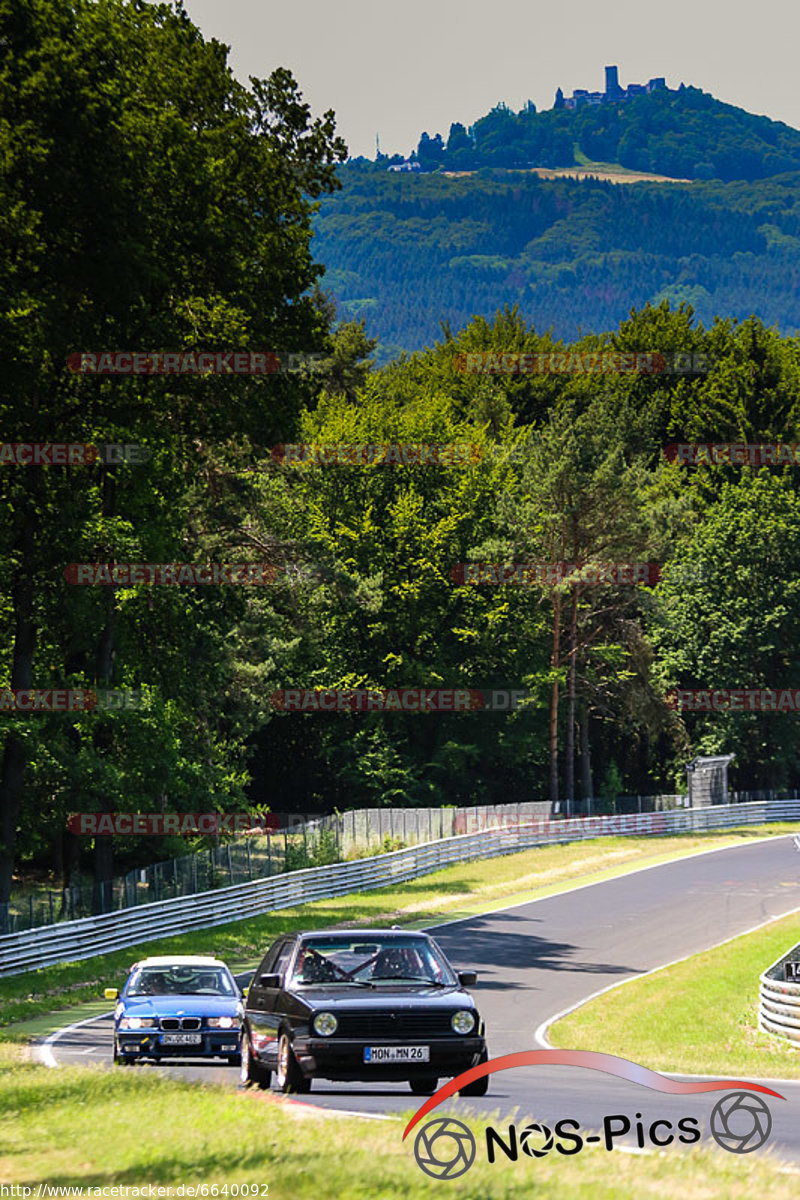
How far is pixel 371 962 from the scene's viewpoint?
14367mm

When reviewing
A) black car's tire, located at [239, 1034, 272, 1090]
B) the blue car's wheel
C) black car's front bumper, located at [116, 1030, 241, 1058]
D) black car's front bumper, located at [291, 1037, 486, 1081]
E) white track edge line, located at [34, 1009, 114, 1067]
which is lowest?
white track edge line, located at [34, 1009, 114, 1067]

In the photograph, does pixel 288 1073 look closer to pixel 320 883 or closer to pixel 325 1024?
pixel 325 1024

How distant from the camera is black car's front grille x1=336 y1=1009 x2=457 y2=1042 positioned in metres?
13.1

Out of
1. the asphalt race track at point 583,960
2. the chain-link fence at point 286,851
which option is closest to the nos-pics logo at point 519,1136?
the asphalt race track at point 583,960

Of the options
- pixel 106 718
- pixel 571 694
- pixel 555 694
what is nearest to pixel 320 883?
pixel 106 718

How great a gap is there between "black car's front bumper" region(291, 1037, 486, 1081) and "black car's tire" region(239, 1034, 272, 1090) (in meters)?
1.69

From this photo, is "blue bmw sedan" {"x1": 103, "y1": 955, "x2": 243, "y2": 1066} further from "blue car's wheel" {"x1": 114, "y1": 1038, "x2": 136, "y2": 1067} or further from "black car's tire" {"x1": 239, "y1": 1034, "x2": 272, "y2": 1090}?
"black car's tire" {"x1": 239, "y1": 1034, "x2": 272, "y2": 1090}

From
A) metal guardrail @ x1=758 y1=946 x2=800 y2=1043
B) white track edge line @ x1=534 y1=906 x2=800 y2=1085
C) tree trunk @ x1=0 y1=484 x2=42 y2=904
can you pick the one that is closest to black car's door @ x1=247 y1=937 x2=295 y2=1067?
white track edge line @ x1=534 y1=906 x2=800 y2=1085

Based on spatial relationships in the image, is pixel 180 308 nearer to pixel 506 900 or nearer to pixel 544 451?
pixel 506 900

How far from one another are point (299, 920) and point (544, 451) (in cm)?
3652

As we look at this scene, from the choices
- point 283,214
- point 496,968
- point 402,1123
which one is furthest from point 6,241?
point 402,1123

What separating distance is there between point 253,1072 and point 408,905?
29593mm

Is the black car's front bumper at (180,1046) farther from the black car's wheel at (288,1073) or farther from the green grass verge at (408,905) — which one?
the green grass verge at (408,905)

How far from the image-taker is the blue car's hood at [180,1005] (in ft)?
60.7
